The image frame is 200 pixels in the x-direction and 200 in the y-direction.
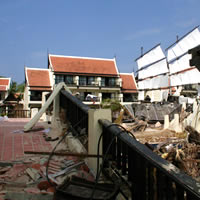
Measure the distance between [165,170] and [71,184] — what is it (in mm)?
1326

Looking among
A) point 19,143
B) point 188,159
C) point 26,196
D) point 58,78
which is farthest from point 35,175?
point 58,78

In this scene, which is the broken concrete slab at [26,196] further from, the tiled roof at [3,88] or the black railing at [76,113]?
the tiled roof at [3,88]

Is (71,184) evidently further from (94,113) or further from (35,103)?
(35,103)

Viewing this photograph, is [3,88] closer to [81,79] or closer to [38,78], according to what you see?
[38,78]

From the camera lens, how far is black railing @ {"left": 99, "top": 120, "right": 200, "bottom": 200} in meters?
1.58

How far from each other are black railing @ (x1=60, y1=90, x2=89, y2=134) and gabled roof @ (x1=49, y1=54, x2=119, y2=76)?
31.7 meters

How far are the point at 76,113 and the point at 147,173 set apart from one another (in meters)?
3.25

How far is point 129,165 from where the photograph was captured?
2590 mm

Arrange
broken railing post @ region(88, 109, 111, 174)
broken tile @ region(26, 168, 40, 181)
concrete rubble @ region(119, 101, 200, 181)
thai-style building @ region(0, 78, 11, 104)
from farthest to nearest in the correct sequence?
thai-style building @ region(0, 78, 11, 104) → concrete rubble @ region(119, 101, 200, 181) → broken railing post @ region(88, 109, 111, 174) → broken tile @ region(26, 168, 40, 181)

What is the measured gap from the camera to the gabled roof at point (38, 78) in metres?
36.3

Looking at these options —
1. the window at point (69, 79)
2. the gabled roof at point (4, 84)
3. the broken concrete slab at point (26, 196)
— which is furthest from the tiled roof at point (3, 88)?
the broken concrete slab at point (26, 196)

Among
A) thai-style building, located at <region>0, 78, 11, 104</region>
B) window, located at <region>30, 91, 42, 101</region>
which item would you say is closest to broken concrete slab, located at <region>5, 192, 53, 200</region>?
window, located at <region>30, 91, 42, 101</region>

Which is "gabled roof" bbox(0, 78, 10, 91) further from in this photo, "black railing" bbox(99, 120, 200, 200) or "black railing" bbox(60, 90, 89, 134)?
"black railing" bbox(99, 120, 200, 200)

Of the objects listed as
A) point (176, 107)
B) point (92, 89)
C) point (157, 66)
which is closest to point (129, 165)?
point (176, 107)
